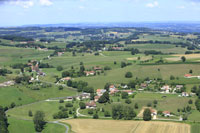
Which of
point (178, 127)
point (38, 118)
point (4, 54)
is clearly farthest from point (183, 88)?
point (4, 54)

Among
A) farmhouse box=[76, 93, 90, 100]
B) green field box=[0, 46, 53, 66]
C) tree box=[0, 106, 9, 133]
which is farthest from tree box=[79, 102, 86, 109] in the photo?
green field box=[0, 46, 53, 66]

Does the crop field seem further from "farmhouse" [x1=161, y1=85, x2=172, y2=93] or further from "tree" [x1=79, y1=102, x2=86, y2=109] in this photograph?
"farmhouse" [x1=161, y1=85, x2=172, y2=93]

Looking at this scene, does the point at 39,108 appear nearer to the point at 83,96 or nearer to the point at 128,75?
the point at 83,96

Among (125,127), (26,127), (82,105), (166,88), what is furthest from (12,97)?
(166,88)

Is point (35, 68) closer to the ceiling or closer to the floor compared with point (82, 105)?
closer to the ceiling

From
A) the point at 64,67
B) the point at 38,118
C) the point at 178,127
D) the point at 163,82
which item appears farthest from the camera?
the point at 64,67

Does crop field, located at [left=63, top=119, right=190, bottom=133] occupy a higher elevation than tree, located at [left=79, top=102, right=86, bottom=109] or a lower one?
higher

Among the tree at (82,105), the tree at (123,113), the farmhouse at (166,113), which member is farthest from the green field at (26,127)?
the farmhouse at (166,113)

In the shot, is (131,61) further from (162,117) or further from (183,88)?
(162,117)
